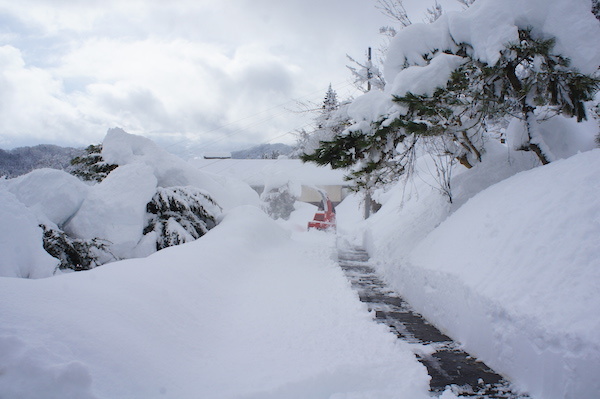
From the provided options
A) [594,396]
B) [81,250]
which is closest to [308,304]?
[594,396]

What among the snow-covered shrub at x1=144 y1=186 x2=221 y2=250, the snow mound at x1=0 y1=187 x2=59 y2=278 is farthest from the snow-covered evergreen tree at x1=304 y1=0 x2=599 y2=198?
the snow mound at x1=0 y1=187 x2=59 y2=278

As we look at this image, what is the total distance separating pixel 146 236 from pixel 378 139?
5254 mm

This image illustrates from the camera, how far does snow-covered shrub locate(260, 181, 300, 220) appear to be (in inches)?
958

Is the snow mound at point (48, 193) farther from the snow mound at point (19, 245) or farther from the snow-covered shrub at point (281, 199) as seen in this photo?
the snow-covered shrub at point (281, 199)

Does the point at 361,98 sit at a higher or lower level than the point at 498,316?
higher

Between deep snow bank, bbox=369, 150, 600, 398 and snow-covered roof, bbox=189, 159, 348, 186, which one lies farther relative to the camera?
snow-covered roof, bbox=189, 159, 348, 186

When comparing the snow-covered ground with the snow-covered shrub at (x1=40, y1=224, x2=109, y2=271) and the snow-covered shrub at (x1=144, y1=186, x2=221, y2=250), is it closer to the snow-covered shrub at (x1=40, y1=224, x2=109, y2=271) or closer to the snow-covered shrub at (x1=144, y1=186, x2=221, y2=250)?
the snow-covered shrub at (x1=40, y1=224, x2=109, y2=271)

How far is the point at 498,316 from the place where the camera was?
3430mm

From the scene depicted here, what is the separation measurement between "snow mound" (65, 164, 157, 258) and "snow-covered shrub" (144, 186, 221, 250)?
0.97ft

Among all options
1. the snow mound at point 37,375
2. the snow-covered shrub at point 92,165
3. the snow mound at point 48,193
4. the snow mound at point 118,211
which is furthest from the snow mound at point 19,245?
the snow-covered shrub at point 92,165

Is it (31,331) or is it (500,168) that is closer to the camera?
(31,331)

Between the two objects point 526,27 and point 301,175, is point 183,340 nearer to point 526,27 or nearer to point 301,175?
point 526,27

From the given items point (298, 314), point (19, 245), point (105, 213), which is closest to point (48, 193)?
point (105, 213)

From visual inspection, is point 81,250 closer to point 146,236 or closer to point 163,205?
point 146,236
